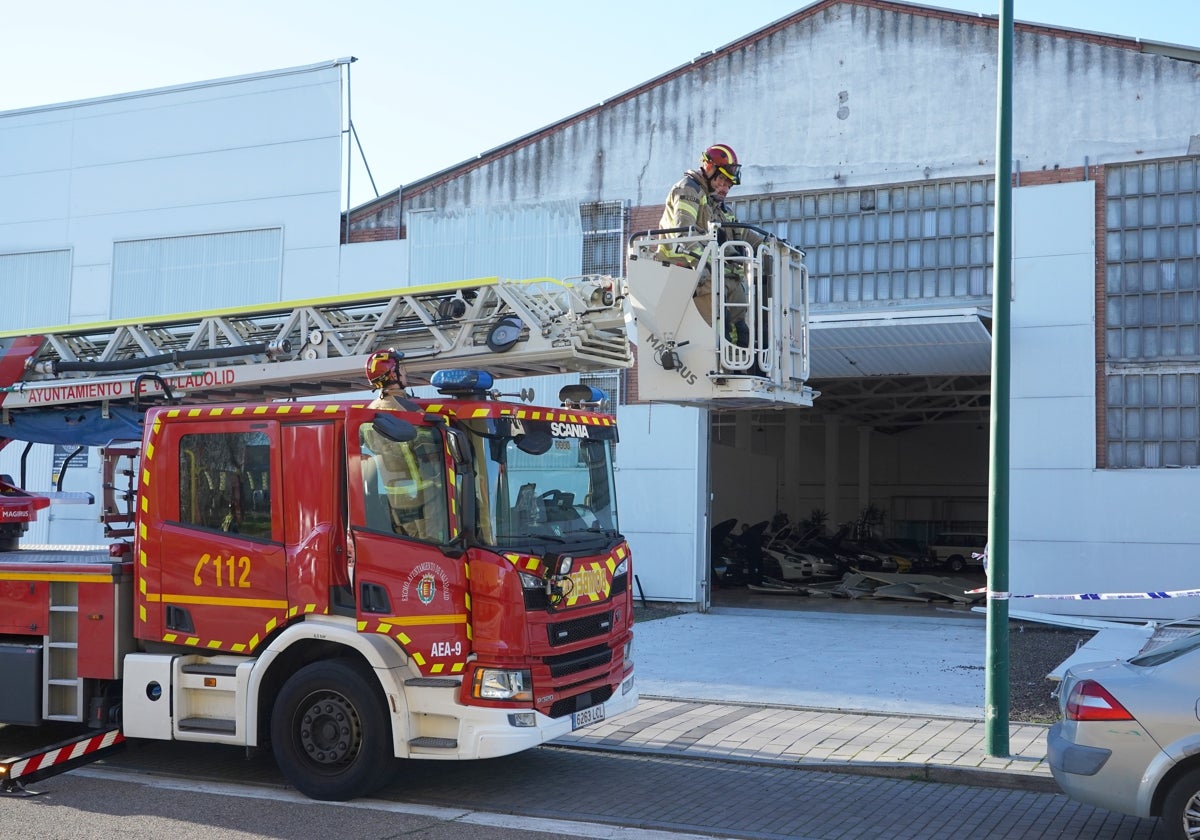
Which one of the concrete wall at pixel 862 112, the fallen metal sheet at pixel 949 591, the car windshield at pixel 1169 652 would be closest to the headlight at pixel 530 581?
the car windshield at pixel 1169 652

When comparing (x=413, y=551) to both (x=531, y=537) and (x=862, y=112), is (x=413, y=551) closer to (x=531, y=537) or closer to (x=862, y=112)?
(x=531, y=537)

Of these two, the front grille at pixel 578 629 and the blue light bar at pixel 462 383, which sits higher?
the blue light bar at pixel 462 383

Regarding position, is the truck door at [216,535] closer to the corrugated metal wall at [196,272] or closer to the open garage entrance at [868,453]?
the open garage entrance at [868,453]

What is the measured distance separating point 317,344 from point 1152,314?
40.5 feet

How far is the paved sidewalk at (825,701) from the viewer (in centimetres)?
873

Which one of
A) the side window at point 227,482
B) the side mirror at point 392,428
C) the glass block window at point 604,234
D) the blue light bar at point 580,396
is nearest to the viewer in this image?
the side mirror at point 392,428

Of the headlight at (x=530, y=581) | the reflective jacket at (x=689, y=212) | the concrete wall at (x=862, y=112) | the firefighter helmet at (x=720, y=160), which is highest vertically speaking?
the concrete wall at (x=862, y=112)

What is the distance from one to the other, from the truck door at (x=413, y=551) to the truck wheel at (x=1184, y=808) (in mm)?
4092

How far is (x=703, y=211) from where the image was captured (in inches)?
339

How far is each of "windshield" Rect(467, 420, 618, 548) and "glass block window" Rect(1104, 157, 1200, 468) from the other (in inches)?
430

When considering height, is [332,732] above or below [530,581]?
below

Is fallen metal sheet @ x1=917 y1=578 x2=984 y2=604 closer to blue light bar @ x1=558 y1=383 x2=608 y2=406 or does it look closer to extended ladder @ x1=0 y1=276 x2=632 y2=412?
blue light bar @ x1=558 y1=383 x2=608 y2=406

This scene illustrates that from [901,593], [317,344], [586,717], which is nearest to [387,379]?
[317,344]

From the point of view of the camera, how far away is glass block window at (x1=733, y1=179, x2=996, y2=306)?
17.7 meters
